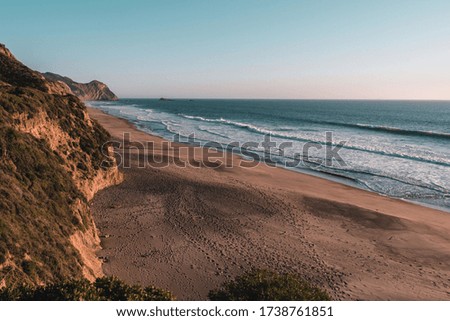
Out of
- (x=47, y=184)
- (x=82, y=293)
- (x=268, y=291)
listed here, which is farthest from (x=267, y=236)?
(x=82, y=293)

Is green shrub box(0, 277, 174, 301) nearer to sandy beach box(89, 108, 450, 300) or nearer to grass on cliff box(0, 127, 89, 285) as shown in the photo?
grass on cliff box(0, 127, 89, 285)

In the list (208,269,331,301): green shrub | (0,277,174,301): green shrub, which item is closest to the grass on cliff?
(0,277,174,301): green shrub

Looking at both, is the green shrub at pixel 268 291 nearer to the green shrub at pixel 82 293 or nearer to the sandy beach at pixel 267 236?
Result: the green shrub at pixel 82 293

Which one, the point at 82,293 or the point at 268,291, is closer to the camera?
the point at 82,293

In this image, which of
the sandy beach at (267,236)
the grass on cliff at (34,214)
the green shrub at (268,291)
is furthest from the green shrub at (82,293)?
the sandy beach at (267,236)

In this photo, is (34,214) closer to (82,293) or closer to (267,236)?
(82,293)
